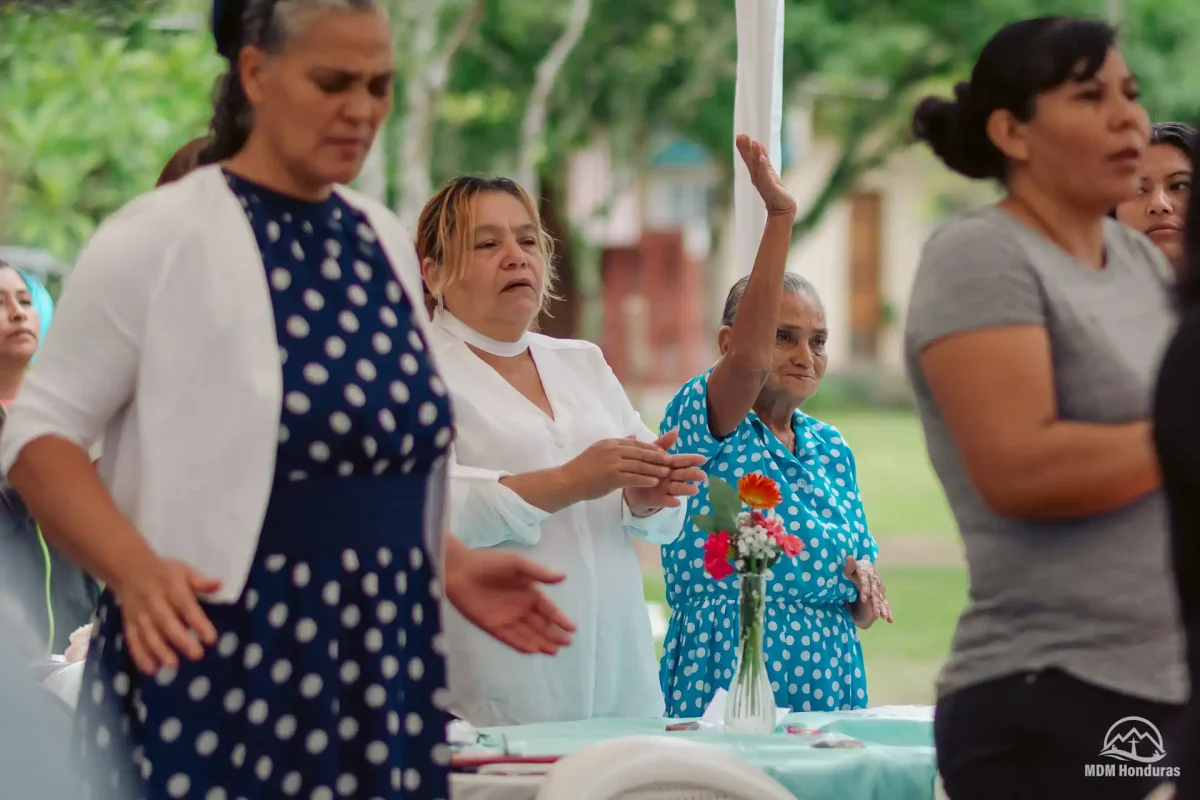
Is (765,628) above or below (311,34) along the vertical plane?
below

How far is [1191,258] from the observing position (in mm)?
1350

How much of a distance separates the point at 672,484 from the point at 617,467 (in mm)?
102

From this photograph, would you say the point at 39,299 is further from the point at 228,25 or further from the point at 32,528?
the point at 228,25

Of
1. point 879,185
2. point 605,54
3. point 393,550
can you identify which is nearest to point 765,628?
point 393,550

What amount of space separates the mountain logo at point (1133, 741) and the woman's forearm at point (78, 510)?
3.08ft

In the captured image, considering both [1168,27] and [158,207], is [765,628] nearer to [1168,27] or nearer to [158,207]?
[158,207]

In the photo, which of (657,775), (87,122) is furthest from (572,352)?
(87,122)

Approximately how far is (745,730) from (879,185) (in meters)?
30.0

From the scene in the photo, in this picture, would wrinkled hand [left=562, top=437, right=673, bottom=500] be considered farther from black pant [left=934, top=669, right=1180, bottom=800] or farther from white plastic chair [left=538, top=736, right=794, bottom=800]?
black pant [left=934, top=669, right=1180, bottom=800]

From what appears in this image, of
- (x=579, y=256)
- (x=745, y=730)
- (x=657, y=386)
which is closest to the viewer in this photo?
(x=745, y=730)

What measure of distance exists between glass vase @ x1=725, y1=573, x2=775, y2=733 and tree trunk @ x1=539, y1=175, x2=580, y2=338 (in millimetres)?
16342

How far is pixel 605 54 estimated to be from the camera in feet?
54.4

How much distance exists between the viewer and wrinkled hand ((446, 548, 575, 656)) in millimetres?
1962

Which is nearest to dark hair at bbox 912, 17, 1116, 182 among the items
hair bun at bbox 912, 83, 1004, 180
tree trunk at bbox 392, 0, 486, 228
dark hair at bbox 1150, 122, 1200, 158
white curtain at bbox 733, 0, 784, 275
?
hair bun at bbox 912, 83, 1004, 180
